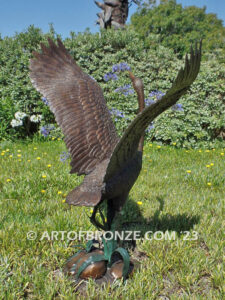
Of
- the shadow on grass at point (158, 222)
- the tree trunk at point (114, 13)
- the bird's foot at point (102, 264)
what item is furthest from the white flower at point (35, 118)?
the bird's foot at point (102, 264)

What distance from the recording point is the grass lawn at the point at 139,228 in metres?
1.80

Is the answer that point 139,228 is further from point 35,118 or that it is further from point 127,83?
point 35,118

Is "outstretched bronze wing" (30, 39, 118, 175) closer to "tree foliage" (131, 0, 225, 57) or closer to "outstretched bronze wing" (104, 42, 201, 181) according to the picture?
"outstretched bronze wing" (104, 42, 201, 181)

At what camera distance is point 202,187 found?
142 inches

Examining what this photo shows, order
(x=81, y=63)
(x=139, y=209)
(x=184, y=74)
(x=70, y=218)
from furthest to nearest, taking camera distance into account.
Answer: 1. (x=81, y=63)
2. (x=139, y=209)
3. (x=70, y=218)
4. (x=184, y=74)

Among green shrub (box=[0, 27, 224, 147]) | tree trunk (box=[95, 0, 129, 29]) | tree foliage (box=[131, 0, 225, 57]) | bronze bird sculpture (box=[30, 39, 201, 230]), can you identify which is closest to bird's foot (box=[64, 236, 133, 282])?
bronze bird sculpture (box=[30, 39, 201, 230])

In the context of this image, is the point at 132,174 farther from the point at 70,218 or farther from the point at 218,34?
the point at 218,34

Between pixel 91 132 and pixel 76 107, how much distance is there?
0.24m

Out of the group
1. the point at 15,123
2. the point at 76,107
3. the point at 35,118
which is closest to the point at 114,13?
the point at 35,118

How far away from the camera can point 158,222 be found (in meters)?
2.66

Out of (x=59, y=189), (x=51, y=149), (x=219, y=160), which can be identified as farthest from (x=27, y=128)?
(x=219, y=160)

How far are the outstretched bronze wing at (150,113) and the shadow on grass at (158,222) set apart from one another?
4.03 ft

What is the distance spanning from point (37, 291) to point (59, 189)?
171 centimetres

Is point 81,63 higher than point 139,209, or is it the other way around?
point 81,63
